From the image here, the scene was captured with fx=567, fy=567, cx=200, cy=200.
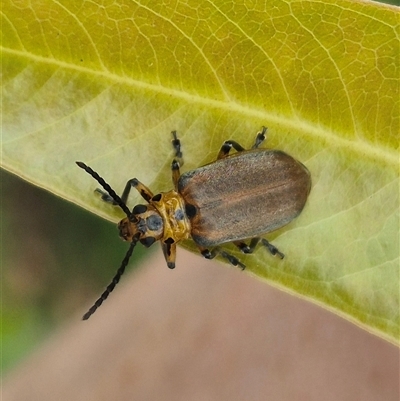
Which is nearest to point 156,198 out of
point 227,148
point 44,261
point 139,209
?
point 139,209

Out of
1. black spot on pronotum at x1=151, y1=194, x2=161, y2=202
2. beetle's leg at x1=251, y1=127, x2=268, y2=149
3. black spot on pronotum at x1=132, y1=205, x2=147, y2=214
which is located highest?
beetle's leg at x1=251, y1=127, x2=268, y2=149

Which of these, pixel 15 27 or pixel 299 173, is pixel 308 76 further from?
pixel 15 27

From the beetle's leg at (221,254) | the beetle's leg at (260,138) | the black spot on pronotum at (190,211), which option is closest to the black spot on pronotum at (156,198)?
the black spot on pronotum at (190,211)

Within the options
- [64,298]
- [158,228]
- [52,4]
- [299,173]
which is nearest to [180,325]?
[64,298]

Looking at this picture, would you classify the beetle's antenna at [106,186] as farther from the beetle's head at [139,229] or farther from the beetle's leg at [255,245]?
the beetle's leg at [255,245]

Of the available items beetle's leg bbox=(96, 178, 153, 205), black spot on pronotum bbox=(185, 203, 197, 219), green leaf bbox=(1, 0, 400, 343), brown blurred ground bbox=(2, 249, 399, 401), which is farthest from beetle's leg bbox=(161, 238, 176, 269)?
brown blurred ground bbox=(2, 249, 399, 401)

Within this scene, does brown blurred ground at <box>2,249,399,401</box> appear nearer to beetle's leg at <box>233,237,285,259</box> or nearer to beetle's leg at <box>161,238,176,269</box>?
beetle's leg at <box>161,238,176,269</box>
